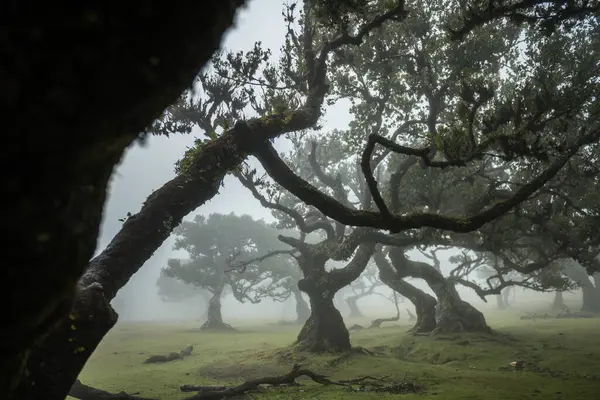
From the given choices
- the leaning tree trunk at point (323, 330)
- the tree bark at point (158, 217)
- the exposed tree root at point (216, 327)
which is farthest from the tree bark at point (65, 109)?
the exposed tree root at point (216, 327)

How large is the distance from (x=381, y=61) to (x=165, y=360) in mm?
17283

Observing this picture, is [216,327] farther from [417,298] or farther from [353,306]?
[353,306]

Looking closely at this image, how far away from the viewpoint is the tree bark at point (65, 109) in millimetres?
1396

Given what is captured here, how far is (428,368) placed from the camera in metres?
11.9

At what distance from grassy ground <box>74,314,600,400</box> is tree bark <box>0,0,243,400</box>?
8.11 m

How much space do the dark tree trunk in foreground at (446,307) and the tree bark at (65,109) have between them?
19734mm

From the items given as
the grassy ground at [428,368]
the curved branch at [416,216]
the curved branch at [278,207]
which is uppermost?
the curved branch at [278,207]

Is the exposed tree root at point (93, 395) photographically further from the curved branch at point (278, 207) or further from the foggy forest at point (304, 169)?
the curved branch at point (278, 207)

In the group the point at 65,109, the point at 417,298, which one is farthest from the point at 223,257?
the point at 65,109

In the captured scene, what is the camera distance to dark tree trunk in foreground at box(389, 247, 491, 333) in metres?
18.3

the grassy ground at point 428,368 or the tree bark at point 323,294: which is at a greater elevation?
the tree bark at point 323,294

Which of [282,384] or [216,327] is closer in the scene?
[282,384]

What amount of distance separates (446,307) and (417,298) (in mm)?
2336

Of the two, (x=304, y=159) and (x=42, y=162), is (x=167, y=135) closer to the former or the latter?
(x=42, y=162)
